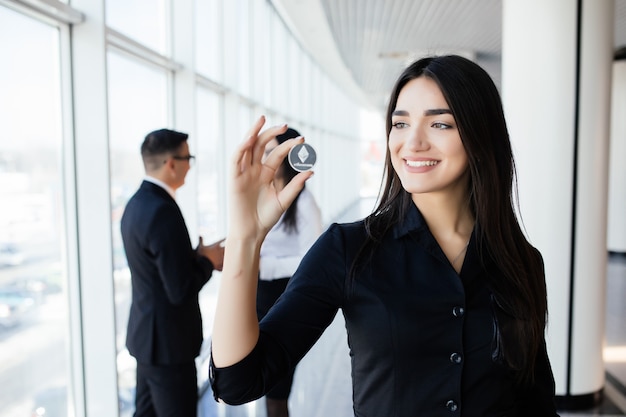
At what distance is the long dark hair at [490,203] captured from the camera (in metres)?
1.14

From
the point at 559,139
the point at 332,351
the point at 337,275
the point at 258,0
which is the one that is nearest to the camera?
the point at 337,275

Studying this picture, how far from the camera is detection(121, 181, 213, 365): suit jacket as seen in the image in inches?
91.0

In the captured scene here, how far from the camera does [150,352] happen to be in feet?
7.70

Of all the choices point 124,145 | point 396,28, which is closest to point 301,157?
point 124,145

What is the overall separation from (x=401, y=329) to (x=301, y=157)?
394 mm

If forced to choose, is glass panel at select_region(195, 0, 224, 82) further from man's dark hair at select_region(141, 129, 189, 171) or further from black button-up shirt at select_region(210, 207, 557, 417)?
black button-up shirt at select_region(210, 207, 557, 417)

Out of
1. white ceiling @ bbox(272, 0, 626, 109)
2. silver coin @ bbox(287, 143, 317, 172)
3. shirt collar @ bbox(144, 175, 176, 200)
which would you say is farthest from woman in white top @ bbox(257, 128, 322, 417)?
white ceiling @ bbox(272, 0, 626, 109)

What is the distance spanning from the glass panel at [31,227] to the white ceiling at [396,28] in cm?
548

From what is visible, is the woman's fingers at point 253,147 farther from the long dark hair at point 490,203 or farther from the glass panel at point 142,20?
the glass panel at point 142,20

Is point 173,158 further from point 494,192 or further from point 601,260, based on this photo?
point 601,260

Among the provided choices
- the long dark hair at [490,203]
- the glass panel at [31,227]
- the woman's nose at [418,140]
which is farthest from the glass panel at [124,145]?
the woman's nose at [418,140]

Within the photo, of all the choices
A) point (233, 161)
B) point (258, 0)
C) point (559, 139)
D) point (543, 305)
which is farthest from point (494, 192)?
point (258, 0)

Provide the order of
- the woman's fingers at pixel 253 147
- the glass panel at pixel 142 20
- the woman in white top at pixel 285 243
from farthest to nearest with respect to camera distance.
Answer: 1. the glass panel at pixel 142 20
2. the woman in white top at pixel 285 243
3. the woman's fingers at pixel 253 147

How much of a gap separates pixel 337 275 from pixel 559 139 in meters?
3.03
